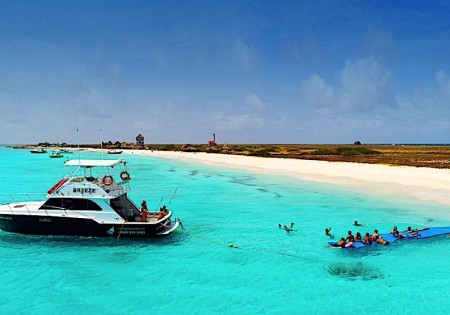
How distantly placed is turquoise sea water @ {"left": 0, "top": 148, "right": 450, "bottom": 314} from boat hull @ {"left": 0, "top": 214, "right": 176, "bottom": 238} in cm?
48

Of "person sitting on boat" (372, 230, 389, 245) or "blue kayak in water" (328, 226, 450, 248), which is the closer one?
"blue kayak in water" (328, 226, 450, 248)

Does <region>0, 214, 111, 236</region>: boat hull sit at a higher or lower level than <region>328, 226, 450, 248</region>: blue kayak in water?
higher

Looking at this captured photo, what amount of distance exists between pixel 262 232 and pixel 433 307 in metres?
12.1

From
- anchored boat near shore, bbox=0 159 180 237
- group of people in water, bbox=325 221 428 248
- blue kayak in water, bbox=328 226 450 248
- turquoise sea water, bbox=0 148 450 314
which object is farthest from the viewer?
anchored boat near shore, bbox=0 159 180 237

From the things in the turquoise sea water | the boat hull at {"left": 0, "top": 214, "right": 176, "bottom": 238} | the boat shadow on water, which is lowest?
the turquoise sea water

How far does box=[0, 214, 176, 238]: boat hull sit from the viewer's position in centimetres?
2122

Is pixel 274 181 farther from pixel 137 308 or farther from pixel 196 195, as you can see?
pixel 137 308

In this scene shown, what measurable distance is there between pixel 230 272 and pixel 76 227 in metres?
9.70

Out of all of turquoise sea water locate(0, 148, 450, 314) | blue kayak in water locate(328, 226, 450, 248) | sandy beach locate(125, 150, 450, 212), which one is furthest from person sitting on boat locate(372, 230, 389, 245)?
sandy beach locate(125, 150, 450, 212)

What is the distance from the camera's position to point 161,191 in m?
45.8

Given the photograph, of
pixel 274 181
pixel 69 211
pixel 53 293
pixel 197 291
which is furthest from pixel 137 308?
pixel 274 181

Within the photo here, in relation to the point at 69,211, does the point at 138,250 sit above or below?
below

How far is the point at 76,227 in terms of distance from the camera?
21328mm

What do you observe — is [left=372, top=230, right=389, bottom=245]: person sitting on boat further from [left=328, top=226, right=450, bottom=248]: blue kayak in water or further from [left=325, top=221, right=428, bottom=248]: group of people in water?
[left=328, top=226, right=450, bottom=248]: blue kayak in water
